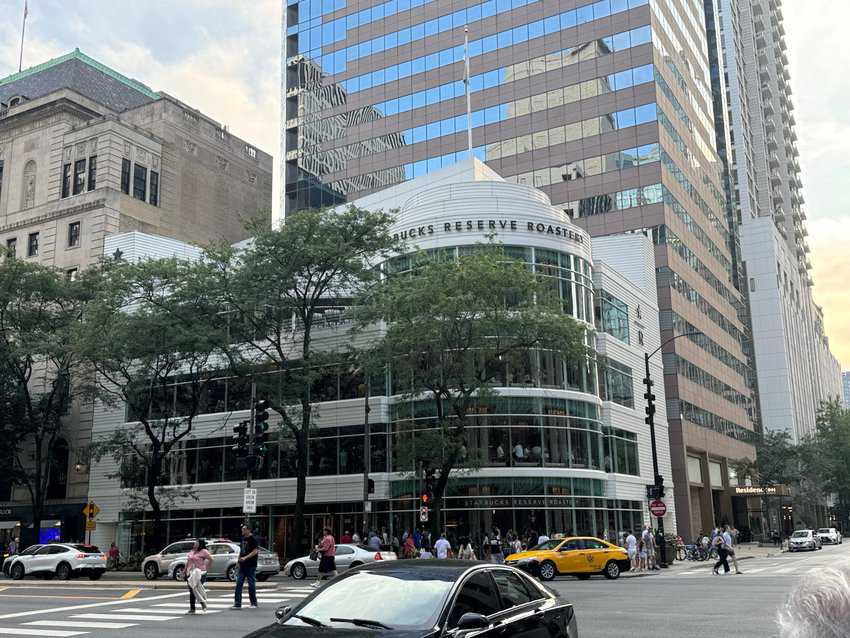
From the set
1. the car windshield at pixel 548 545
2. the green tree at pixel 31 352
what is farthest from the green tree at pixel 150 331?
the car windshield at pixel 548 545

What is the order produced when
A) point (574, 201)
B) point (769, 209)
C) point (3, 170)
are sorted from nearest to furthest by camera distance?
1. point (3, 170)
2. point (574, 201)
3. point (769, 209)

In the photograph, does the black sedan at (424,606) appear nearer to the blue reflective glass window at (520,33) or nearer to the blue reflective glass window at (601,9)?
the blue reflective glass window at (601,9)

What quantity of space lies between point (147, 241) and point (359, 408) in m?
20.3

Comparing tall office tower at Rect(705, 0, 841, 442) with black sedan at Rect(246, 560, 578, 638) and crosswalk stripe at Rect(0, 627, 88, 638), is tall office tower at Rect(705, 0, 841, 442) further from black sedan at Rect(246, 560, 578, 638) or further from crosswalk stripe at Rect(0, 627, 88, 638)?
black sedan at Rect(246, 560, 578, 638)

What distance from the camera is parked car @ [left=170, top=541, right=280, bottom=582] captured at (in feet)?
102

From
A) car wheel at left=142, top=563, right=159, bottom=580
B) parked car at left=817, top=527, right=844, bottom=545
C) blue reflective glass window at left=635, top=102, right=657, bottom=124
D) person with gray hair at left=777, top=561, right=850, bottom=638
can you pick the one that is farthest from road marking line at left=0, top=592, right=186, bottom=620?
parked car at left=817, top=527, right=844, bottom=545

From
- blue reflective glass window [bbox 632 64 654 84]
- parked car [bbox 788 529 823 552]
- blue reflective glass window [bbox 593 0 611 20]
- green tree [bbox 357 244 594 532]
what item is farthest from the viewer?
blue reflective glass window [bbox 593 0 611 20]

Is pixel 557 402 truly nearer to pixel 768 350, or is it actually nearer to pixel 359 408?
pixel 359 408

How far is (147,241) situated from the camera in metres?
54.4

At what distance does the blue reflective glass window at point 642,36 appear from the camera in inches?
2660

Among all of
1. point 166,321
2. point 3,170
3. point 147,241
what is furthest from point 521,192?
point 3,170

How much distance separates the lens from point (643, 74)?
6712cm

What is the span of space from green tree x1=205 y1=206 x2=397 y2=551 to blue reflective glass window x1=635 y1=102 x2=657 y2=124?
34.3 m

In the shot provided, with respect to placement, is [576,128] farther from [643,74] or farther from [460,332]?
[460,332]
